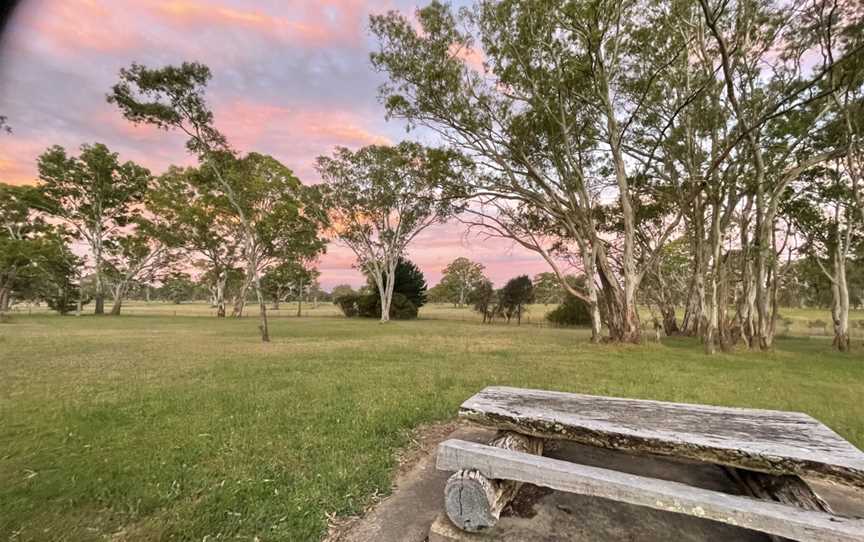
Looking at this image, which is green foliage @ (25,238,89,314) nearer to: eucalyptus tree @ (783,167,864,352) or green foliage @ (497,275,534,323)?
green foliage @ (497,275,534,323)

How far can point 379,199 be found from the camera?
69.5 ft

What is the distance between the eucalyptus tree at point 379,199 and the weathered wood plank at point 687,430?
12.2 meters

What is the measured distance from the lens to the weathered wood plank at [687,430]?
178 centimetres

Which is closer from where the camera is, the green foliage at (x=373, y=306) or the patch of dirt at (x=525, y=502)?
the patch of dirt at (x=525, y=502)

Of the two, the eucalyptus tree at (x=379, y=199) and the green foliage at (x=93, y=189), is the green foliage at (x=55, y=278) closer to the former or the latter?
the green foliage at (x=93, y=189)

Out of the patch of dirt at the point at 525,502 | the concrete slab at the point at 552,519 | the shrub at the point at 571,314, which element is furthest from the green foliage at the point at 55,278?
the shrub at the point at 571,314

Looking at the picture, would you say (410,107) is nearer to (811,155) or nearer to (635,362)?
(635,362)

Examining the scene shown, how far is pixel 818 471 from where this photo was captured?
1726 millimetres

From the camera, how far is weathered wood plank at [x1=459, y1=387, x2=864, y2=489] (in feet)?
5.82

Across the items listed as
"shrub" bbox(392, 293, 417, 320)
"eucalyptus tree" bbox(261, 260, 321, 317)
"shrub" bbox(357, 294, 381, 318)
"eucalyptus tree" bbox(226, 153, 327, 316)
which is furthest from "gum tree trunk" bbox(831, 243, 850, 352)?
"eucalyptus tree" bbox(261, 260, 321, 317)

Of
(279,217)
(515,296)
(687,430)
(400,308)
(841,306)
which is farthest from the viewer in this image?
(400,308)

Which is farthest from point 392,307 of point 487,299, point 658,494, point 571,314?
point 658,494

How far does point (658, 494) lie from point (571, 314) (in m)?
26.8

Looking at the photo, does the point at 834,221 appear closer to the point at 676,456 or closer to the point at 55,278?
the point at 676,456
